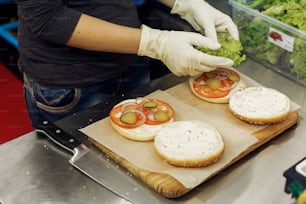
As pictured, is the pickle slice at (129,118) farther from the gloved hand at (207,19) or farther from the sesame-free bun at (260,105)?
the gloved hand at (207,19)

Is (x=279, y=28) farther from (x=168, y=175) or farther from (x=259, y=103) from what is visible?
(x=168, y=175)

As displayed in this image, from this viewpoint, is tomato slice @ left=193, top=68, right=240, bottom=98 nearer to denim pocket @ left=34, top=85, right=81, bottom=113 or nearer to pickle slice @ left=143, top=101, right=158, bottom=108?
pickle slice @ left=143, top=101, right=158, bottom=108

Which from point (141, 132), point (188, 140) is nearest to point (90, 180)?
point (141, 132)

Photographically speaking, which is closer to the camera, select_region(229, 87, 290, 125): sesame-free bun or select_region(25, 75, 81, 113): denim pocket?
select_region(229, 87, 290, 125): sesame-free bun

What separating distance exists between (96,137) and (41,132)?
207 mm

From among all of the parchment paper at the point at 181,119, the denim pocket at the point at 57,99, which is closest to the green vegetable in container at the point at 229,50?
the parchment paper at the point at 181,119

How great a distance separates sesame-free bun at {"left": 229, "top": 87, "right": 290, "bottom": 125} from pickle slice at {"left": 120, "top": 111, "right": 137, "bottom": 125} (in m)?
0.35

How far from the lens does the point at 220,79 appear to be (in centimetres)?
194

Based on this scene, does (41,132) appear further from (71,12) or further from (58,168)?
(71,12)

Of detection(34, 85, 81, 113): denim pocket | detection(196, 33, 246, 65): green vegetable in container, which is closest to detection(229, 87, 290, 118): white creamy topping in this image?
detection(196, 33, 246, 65): green vegetable in container

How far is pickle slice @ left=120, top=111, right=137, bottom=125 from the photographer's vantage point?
1690 millimetres

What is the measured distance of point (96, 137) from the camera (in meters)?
1.71

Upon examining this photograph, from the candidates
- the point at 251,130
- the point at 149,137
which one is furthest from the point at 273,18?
the point at 149,137

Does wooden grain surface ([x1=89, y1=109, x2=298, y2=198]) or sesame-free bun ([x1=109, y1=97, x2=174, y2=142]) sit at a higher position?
sesame-free bun ([x1=109, y1=97, x2=174, y2=142])
